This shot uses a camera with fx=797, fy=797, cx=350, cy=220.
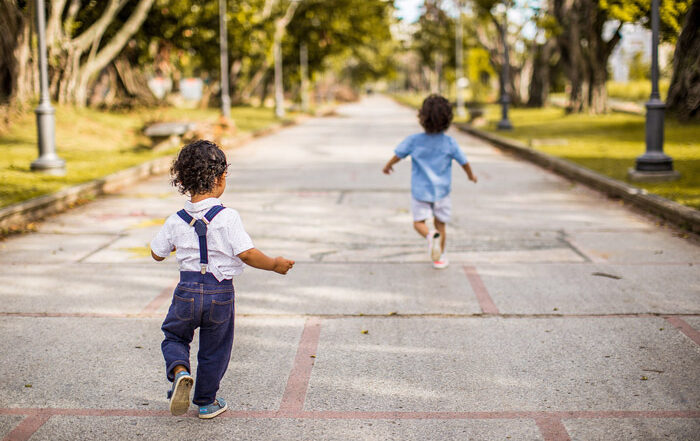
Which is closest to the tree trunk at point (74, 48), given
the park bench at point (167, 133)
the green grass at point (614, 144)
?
the park bench at point (167, 133)

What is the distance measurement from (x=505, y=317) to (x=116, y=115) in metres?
20.7

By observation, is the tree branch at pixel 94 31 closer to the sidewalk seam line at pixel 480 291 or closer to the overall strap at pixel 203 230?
the sidewalk seam line at pixel 480 291

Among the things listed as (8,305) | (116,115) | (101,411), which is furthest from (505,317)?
(116,115)

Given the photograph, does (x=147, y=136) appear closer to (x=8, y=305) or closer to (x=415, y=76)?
(x=8, y=305)

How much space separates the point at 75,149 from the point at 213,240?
47.2 feet

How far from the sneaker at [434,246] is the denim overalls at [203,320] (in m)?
3.39

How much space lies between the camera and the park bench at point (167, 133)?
1914cm

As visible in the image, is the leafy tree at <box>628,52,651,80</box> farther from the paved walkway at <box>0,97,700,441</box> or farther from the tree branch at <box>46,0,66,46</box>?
the paved walkway at <box>0,97,700,441</box>

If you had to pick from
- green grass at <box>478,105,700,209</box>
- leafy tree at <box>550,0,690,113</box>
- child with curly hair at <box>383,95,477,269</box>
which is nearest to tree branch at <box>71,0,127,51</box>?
green grass at <box>478,105,700,209</box>

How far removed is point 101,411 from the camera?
3.95 metres

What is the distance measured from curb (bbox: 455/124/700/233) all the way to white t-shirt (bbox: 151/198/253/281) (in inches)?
249

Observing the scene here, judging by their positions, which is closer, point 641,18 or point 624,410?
point 624,410

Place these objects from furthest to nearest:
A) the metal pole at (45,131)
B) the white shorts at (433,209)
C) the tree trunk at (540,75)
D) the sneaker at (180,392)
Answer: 1. the tree trunk at (540,75)
2. the metal pole at (45,131)
3. the white shorts at (433,209)
4. the sneaker at (180,392)

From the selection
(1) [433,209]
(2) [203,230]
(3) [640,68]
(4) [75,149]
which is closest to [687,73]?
(1) [433,209]
